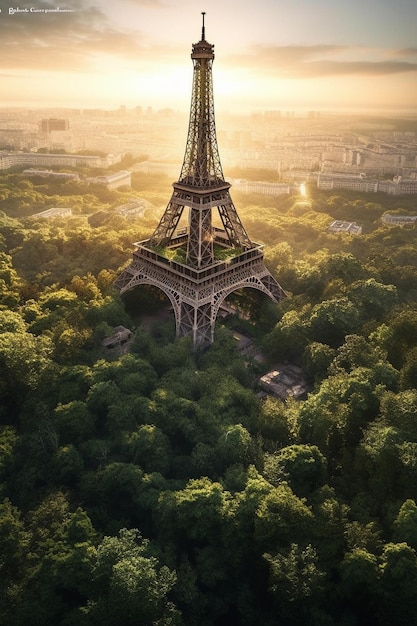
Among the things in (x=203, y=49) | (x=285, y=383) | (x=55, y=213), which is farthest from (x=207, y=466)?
(x=55, y=213)

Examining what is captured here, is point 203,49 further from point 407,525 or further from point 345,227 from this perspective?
point 345,227

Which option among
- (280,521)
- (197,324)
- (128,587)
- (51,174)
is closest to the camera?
(128,587)

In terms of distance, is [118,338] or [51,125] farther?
[51,125]

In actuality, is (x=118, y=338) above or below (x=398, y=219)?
below

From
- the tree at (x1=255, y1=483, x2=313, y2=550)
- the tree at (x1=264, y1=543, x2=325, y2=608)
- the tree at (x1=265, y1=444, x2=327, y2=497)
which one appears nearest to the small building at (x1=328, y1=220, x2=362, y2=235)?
the tree at (x1=265, y1=444, x2=327, y2=497)

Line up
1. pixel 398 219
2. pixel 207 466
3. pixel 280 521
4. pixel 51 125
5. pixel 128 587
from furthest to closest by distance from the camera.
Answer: pixel 51 125
pixel 398 219
pixel 207 466
pixel 280 521
pixel 128 587

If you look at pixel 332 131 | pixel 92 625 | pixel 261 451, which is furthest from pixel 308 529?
pixel 332 131
